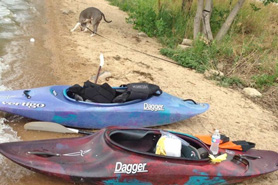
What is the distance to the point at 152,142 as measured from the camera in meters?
3.17

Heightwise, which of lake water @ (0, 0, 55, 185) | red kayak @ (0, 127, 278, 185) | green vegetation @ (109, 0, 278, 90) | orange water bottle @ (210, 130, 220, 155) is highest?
green vegetation @ (109, 0, 278, 90)

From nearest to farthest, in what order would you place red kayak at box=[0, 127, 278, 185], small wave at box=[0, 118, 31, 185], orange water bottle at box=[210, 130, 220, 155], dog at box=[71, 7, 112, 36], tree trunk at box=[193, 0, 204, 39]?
red kayak at box=[0, 127, 278, 185], small wave at box=[0, 118, 31, 185], orange water bottle at box=[210, 130, 220, 155], tree trunk at box=[193, 0, 204, 39], dog at box=[71, 7, 112, 36]

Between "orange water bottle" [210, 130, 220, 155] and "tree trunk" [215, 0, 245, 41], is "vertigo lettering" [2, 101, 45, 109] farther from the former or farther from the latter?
"tree trunk" [215, 0, 245, 41]

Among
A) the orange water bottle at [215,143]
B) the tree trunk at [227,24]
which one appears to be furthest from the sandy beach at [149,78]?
the tree trunk at [227,24]

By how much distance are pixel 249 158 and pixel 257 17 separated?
7.14 meters

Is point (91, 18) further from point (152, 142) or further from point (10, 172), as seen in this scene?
point (10, 172)

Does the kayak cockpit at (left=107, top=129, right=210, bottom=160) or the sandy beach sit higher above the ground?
the kayak cockpit at (left=107, top=129, right=210, bottom=160)

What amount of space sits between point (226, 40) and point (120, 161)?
18.9ft

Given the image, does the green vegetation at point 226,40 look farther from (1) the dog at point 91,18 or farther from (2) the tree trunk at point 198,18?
A: (1) the dog at point 91,18

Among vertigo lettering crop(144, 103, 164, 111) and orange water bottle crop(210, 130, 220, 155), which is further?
vertigo lettering crop(144, 103, 164, 111)

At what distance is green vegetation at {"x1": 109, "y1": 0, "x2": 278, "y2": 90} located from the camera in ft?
21.6

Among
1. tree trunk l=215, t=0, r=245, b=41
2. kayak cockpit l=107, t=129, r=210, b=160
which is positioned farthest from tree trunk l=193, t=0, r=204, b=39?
kayak cockpit l=107, t=129, r=210, b=160

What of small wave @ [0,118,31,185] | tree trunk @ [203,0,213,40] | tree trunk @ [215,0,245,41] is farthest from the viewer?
tree trunk @ [203,0,213,40]

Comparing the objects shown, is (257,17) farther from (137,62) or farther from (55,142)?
(55,142)
